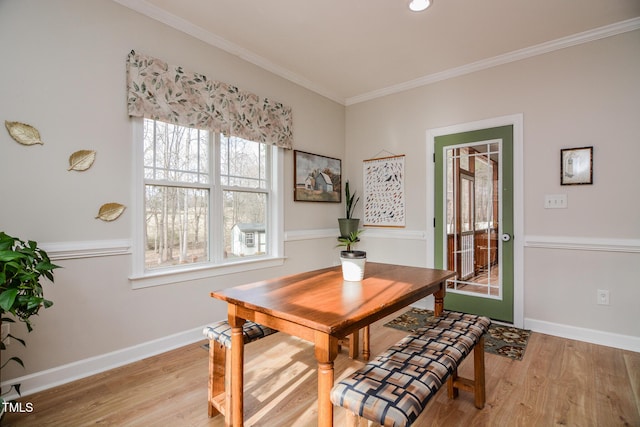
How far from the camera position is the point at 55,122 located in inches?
80.2

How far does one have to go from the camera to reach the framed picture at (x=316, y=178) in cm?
369

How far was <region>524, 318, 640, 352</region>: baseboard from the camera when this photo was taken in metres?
2.57

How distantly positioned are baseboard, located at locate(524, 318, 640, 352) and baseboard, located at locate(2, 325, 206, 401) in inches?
123

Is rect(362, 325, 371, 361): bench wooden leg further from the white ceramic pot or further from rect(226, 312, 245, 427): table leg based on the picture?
rect(226, 312, 245, 427): table leg

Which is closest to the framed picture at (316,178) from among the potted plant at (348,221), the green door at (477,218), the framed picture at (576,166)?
the potted plant at (348,221)

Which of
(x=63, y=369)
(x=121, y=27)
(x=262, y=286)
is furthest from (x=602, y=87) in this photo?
(x=63, y=369)

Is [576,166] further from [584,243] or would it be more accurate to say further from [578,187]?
[584,243]

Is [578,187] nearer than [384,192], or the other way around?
[578,187]

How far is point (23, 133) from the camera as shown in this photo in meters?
1.92

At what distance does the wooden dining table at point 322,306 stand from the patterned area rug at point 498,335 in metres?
0.95

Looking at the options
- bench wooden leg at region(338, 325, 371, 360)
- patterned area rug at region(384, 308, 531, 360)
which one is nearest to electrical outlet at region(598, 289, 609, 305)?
patterned area rug at region(384, 308, 531, 360)

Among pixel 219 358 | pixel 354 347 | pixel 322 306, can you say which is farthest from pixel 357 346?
pixel 322 306

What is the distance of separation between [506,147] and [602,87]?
2.72ft

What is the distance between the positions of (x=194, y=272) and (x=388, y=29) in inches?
105
